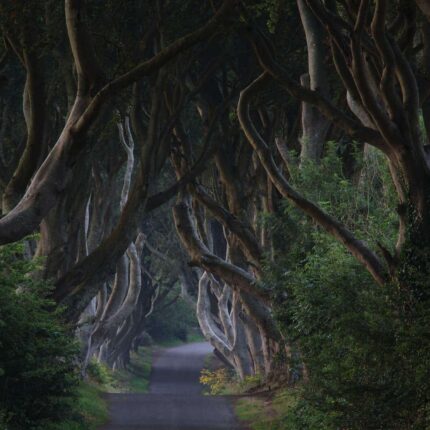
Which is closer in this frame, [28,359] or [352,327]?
[352,327]

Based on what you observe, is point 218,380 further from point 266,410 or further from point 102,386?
point 266,410

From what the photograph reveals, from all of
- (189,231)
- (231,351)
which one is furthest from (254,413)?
(231,351)

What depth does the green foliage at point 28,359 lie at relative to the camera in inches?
534

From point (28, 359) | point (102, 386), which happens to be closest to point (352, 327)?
point (28, 359)

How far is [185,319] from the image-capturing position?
72500 millimetres

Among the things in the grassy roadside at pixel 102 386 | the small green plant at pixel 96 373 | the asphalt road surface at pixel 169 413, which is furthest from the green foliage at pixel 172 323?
the asphalt road surface at pixel 169 413

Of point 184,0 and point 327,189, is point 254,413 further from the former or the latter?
point 184,0

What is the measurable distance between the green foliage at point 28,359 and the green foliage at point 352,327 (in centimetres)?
351

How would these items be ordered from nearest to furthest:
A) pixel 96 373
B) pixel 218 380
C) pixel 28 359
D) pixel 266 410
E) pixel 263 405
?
1. pixel 28 359
2. pixel 266 410
3. pixel 263 405
4. pixel 96 373
5. pixel 218 380

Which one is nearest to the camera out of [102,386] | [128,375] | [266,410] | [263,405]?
[266,410]

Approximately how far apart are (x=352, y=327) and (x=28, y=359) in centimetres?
453

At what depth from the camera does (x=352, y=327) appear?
12.0 m

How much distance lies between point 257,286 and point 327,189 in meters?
4.03

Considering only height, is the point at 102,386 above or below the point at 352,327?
below
